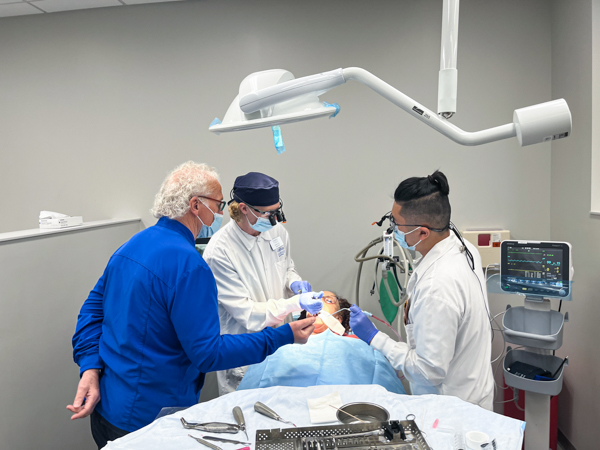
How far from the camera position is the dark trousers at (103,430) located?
144 centimetres

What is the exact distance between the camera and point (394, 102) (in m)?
1.02

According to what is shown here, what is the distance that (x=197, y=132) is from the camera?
3215 millimetres

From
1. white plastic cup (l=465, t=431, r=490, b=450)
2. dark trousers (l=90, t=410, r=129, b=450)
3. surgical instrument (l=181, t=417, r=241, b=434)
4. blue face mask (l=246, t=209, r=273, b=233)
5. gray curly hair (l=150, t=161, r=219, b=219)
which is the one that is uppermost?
gray curly hair (l=150, t=161, r=219, b=219)

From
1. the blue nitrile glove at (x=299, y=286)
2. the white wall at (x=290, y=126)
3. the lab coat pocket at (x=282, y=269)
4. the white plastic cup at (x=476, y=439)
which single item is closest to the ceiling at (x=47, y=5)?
the white wall at (x=290, y=126)

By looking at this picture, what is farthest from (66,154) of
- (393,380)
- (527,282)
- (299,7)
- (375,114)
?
(527,282)

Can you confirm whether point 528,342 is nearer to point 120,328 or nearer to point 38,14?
point 120,328

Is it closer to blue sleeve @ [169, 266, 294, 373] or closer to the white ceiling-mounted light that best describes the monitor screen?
the white ceiling-mounted light

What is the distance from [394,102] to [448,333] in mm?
828

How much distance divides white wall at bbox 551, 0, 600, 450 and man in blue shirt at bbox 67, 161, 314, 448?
1.79m

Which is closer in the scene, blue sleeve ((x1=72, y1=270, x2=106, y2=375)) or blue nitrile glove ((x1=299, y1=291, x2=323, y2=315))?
blue sleeve ((x1=72, y1=270, x2=106, y2=375))

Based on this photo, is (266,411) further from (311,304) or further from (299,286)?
(299,286)

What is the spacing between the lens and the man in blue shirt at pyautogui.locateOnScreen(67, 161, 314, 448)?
134 cm

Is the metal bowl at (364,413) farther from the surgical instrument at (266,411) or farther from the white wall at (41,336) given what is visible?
the white wall at (41,336)

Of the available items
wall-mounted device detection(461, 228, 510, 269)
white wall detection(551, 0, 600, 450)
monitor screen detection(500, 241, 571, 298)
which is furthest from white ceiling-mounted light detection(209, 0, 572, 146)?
wall-mounted device detection(461, 228, 510, 269)
